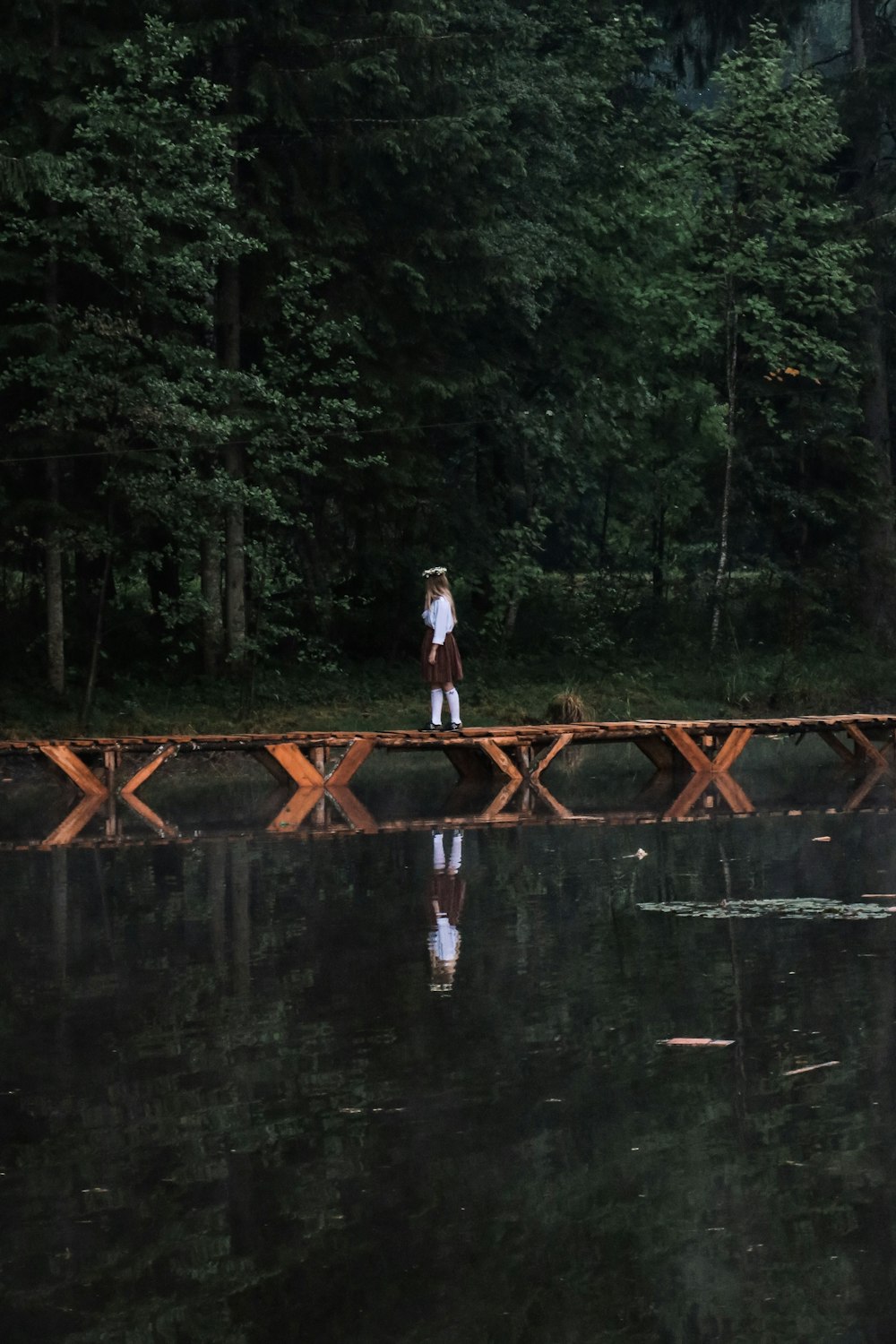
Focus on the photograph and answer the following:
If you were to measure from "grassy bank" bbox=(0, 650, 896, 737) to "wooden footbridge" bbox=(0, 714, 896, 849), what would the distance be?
3.94 m

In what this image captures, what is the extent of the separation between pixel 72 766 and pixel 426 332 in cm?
1426

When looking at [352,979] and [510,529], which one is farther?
[510,529]

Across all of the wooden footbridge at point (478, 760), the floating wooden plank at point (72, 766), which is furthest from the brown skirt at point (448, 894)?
the floating wooden plank at point (72, 766)

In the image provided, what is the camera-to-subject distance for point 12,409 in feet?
101

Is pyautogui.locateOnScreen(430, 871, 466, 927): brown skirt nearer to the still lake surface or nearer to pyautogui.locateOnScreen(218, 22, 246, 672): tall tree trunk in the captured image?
the still lake surface

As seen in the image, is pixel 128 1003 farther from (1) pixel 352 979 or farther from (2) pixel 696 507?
(2) pixel 696 507

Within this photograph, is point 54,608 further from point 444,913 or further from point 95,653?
point 444,913

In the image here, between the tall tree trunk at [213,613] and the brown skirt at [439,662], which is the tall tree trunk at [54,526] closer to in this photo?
the tall tree trunk at [213,613]

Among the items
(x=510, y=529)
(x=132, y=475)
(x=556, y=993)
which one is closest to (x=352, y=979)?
(x=556, y=993)

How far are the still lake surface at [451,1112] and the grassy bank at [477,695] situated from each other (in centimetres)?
1566

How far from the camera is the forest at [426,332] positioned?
29.4 m

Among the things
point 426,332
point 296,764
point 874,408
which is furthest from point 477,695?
point 874,408

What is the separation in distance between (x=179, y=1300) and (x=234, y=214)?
27.8 m

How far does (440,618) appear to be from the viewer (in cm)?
2466
